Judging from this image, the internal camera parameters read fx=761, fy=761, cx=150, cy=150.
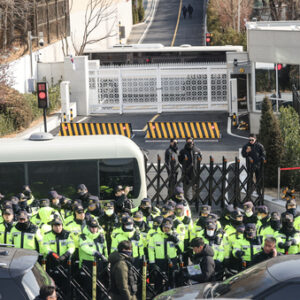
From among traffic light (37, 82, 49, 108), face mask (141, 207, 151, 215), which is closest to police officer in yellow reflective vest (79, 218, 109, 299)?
face mask (141, 207, 151, 215)

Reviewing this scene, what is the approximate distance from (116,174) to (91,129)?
9.62 metres

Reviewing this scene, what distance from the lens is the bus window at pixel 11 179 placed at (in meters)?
16.1

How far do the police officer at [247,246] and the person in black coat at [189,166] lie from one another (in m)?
6.99

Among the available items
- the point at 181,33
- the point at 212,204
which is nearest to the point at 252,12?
the point at 181,33

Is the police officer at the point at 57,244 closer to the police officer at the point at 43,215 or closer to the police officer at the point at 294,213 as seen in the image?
the police officer at the point at 43,215

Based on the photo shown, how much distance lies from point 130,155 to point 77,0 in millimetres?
36057

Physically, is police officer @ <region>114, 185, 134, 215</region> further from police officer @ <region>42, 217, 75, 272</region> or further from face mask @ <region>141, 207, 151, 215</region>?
police officer @ <region>42, 217, 75, 272</region>

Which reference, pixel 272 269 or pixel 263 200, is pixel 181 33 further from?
pixel 272 269

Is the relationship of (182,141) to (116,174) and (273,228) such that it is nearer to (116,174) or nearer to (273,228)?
(116,174)

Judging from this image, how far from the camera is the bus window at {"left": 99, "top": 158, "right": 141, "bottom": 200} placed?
16469mm

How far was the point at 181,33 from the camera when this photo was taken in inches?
2726

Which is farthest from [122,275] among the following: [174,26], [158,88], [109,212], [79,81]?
[174,26]

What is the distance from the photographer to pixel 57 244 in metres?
11.9

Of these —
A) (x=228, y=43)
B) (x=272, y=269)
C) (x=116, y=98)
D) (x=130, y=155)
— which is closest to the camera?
(x=272, y=269)
